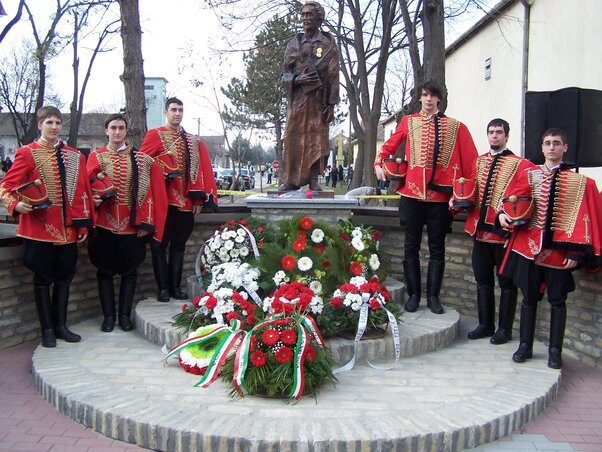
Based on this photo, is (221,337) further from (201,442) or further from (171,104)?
(171,104)

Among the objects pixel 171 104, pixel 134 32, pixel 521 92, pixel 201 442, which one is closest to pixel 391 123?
pixel 521 92

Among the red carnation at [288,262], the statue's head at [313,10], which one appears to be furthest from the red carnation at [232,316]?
the statue's head at [313,10]

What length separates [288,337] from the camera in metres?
4.17

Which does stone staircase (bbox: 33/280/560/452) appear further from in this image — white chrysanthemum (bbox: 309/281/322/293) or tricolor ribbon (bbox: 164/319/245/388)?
white chrysanthemum (bbox: 309/281/322/293)

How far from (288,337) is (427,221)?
236cm

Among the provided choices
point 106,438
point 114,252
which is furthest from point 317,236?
point 106,438

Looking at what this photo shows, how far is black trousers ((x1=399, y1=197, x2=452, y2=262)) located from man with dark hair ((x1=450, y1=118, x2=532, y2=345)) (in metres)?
0.28

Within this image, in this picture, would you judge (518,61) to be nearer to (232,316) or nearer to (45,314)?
(232,316)

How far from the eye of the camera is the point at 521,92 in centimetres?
1767

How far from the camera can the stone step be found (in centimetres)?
362

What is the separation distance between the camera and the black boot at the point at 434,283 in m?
6.02

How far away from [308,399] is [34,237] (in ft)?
8.76

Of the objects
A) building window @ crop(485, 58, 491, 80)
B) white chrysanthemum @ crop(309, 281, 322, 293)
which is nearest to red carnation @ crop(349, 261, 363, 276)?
white chrysanthemum @ crop(309, 281, 322, 293)

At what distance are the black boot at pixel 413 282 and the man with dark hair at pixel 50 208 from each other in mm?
2973
